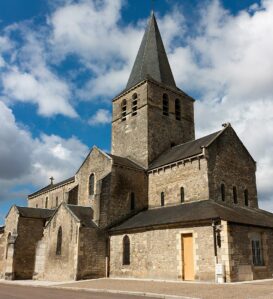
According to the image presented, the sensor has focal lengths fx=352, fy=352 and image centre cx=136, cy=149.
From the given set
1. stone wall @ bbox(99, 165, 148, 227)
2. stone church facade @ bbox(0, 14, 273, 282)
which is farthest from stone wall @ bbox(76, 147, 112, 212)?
stone wall @ bbox(99, 165, 148, 227)

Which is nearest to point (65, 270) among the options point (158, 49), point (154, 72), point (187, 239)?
point (187, 239)

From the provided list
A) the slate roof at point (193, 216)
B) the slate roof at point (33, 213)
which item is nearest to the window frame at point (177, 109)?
the slate roof at point (193, 216)

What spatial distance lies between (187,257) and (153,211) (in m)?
6.41

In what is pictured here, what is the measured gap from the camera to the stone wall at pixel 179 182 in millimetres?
22984

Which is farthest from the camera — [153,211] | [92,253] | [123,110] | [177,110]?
[123,110]

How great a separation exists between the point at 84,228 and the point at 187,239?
724cm

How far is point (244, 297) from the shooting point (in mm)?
11266

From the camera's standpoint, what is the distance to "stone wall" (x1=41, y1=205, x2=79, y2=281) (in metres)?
22.7

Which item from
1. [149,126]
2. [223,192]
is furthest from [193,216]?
[149,126]

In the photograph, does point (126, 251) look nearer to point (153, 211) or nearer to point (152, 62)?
point (153, 211)

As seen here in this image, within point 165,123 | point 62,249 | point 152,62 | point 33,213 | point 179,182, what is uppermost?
point 152,62

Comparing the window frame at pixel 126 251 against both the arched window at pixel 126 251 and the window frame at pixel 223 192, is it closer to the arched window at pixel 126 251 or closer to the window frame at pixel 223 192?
the arched window at pixel 126 251

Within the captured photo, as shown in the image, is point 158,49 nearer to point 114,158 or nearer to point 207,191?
point 114,158

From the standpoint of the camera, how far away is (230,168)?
24.7 m
